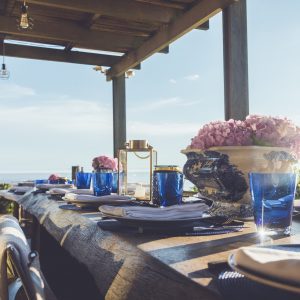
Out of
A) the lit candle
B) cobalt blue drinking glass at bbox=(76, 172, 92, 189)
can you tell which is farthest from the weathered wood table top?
cobalt blue drinking glass at bbox=(76, 172, 92, 189)

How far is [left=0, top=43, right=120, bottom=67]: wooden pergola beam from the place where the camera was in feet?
16.3

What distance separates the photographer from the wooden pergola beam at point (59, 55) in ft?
16.3

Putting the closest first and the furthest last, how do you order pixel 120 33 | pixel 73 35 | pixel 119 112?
pixel 73 35
pixel 120 33
pixel 119 112

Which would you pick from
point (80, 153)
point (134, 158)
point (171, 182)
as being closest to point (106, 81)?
point (134, 158)

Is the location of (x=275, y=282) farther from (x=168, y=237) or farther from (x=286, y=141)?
(x=286, y=141)

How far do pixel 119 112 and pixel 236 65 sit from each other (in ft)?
8.41

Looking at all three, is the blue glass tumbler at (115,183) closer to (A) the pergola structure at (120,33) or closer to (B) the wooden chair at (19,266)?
(B) the wooden chair at (19,266)

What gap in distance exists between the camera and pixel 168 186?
1.25 metres

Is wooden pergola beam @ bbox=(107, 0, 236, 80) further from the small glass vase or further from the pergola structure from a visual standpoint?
the small glass vase

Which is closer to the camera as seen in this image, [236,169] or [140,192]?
[236,169]

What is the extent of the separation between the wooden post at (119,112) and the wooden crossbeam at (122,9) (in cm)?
156

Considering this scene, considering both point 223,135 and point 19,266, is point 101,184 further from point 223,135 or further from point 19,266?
point 19,266

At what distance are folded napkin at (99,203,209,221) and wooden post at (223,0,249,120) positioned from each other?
2.38 meters

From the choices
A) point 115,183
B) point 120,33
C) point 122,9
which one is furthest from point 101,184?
point 120,33
